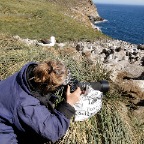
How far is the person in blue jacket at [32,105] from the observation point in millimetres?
3611

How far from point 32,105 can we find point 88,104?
1147 mm

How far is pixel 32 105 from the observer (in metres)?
3.68

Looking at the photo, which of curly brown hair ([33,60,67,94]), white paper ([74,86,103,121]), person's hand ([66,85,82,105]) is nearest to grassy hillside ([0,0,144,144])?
white paper ([74,86,103,121])

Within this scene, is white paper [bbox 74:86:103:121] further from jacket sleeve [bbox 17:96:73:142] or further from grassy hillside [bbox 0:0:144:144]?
jacket sleeve [bbox 17:96:73:142]

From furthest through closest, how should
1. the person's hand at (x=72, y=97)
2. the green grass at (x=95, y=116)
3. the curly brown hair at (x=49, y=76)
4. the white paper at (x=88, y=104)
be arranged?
the green grass at (x=95, y=116) < the white paper at (x=88, y=104) < the person's hand at (x=72, y=97) < the curly brown hair at (x=49, y=76)

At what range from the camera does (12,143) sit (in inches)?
153

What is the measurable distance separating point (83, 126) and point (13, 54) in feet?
6.45

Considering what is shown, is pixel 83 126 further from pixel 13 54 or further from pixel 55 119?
pixel 13 54

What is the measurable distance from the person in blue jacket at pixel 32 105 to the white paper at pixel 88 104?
32.2 inches

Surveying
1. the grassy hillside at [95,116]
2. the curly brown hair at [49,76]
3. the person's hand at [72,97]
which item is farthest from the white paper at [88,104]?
the curly brown hair at [49,76]

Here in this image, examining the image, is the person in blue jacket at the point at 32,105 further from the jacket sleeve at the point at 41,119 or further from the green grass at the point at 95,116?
the green grass at the point at 95,116

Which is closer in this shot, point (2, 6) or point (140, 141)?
point (140, 141)

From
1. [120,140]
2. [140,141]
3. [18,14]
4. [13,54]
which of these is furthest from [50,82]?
[18,14]

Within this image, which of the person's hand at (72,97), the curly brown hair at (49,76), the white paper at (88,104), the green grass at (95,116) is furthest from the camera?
the green grass at (95,116)
